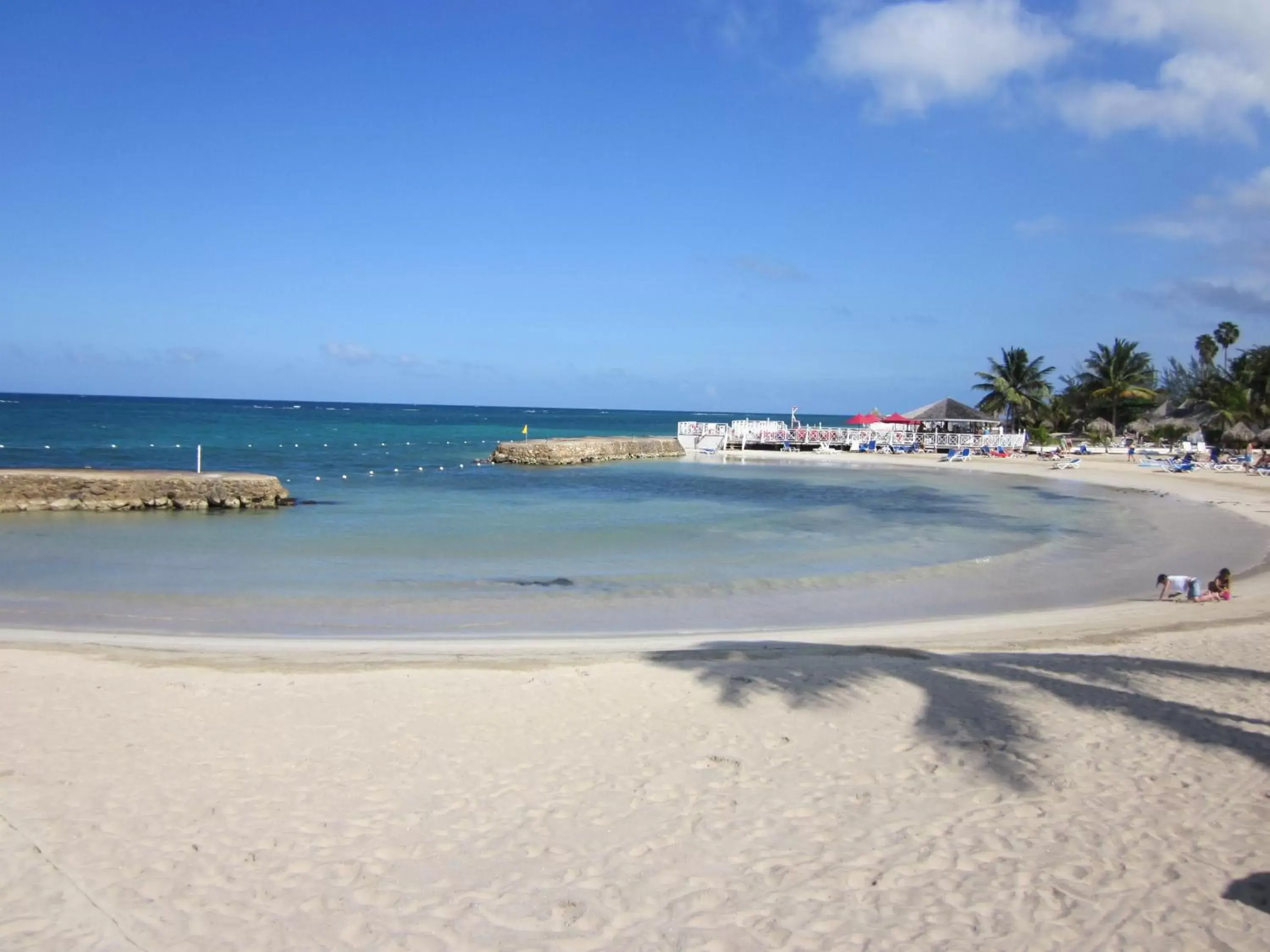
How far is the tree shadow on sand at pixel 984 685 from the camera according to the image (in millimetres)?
6215

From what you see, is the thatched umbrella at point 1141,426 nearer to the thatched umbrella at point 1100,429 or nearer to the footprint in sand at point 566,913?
the thatched umbrella at point 1100,429

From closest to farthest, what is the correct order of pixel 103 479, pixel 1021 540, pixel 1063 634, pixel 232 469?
1. pixel 1063 634
2. pixel 1021 540
3. pixel 103 479
4. pixel 232 469

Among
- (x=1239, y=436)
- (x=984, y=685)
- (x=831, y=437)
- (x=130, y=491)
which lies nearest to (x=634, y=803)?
(x=984, y=685)

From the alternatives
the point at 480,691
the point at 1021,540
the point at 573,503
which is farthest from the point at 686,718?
the point at 573,503

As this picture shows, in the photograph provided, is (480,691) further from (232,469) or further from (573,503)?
(232,469)

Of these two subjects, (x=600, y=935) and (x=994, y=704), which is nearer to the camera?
(x=600, y=935)

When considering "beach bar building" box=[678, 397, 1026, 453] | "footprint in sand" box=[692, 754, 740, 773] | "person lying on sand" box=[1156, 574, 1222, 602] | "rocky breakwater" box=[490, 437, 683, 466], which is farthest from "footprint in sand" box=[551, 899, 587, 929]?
"beach bar building" box=[678, 397, 1026, 453]

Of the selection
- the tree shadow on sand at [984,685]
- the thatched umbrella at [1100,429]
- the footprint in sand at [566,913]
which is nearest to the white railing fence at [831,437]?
the thatched umbrella at [1100,429]

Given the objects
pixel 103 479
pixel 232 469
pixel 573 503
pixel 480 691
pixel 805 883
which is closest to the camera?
pixel 805 883

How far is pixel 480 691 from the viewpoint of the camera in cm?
759

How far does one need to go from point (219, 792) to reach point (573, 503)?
20.9m

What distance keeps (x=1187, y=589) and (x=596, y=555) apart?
9397 millimetres

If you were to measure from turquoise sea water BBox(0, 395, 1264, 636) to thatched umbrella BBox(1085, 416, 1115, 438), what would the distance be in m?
21.0

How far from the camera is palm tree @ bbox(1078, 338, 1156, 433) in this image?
53688mm
